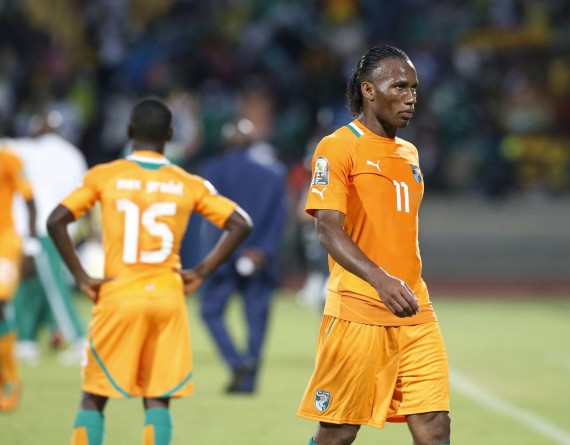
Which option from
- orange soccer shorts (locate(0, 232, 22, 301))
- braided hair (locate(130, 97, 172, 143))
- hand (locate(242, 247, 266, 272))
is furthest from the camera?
hand (locate(242, 247, 266, 272))

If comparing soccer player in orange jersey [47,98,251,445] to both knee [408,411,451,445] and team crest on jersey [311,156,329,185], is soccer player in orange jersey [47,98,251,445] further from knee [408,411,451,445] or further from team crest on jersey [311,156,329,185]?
knee [408,411,451,445]

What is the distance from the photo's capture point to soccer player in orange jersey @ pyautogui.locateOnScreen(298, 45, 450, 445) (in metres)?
5.71

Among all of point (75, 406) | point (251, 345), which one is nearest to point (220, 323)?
point (251, 345)

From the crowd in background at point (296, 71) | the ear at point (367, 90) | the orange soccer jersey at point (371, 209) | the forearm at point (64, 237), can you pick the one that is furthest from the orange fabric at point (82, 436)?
the crowd in background at point (296, 71)

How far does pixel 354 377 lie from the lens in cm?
572


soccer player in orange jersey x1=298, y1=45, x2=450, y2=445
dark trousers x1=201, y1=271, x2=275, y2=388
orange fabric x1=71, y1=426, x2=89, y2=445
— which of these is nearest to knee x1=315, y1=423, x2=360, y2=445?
soccer player in orange jersey x1=298, y1=45, x2=450, y2=445

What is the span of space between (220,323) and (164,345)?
4.36 meters

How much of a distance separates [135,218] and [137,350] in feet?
2.34

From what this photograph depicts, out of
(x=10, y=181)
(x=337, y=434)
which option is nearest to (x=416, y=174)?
A: (x=337, y=434)

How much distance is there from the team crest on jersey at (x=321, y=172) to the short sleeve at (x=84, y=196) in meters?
1.63

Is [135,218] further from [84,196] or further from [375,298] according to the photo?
[375,298]

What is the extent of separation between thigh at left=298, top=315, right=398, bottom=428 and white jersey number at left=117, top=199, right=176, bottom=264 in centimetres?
147

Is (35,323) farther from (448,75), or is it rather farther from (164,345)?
(448,75)

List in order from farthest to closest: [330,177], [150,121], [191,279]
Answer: [191,279] < [150,121] < [330,177]
